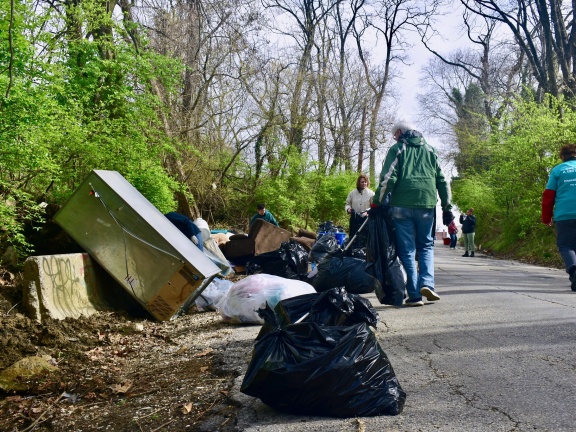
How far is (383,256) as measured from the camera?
6.48 metres

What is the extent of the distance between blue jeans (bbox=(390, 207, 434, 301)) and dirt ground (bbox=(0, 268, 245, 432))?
2041mm

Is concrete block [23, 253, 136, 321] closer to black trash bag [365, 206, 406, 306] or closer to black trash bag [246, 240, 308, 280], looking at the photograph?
black trash bag [365, 206, 406, 306]

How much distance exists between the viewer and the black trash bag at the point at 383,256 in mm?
6387

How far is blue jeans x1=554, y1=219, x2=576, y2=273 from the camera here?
7.48m

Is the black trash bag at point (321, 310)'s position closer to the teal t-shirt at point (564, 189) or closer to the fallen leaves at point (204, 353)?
the fallen leaves at point (204, 353)

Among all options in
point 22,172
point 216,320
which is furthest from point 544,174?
point 22,172

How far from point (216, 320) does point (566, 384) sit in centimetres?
427

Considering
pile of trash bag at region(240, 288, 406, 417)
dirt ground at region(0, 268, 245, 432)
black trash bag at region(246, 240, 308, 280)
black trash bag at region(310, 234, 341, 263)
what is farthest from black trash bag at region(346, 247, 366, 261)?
pile of trash bag at region(240, 288, 406, 417)

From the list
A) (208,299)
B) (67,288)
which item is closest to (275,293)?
(208,299)

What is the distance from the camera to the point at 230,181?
20.2 meters

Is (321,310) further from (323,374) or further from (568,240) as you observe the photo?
(568,240)

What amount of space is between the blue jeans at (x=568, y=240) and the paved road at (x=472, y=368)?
101 cm

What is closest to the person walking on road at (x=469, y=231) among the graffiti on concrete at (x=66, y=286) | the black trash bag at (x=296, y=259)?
the black trash bag at (x=296, y=259)

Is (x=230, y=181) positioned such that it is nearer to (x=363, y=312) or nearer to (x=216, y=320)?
(x=216, y=320)
